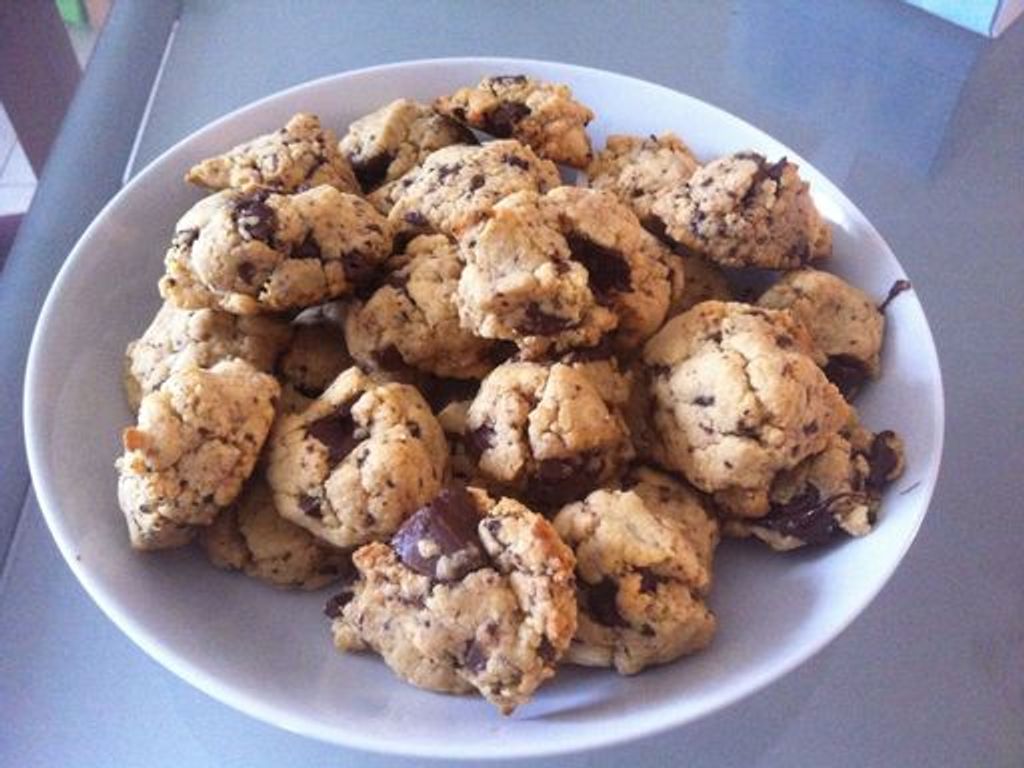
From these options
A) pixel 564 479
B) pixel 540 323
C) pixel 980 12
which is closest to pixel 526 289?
pixel 540 323

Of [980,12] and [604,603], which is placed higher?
[980,12]

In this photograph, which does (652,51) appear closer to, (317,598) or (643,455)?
(643,455)

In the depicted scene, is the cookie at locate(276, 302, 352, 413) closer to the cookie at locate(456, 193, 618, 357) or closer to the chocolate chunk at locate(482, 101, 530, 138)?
the cookie at locate(456, 193, 618, 357)

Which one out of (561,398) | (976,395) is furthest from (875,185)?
(561,398)

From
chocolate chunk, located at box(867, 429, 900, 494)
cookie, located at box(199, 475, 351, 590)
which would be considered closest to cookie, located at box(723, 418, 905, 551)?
chocolate chunk, located at box(867, 429, 900, 494)

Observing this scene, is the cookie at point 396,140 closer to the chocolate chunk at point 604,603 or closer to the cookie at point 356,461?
the cookie at point 356,461

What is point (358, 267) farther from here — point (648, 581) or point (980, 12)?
point (980, 12)
